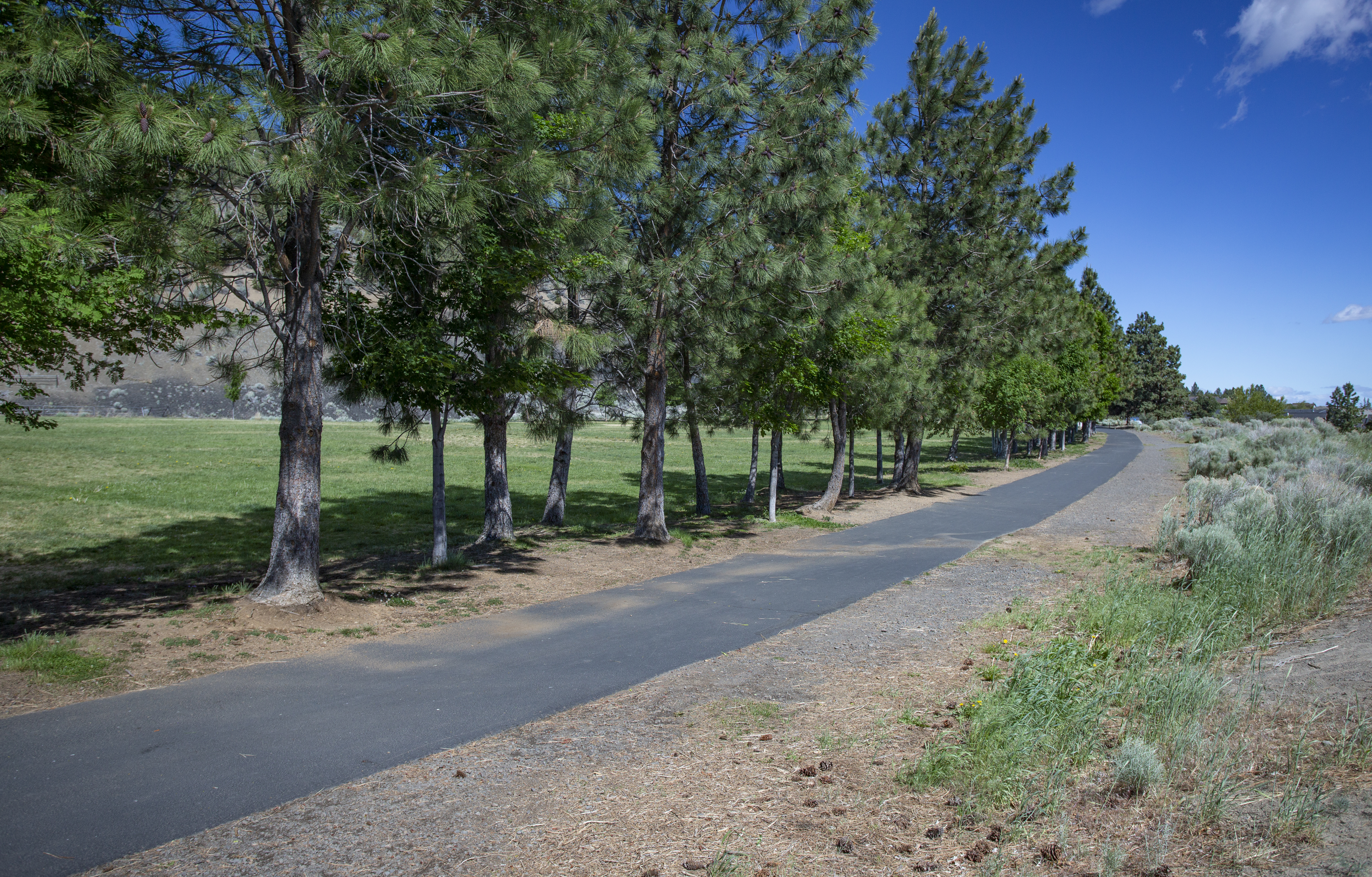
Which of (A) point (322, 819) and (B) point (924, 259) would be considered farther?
(B) point (924, 259)

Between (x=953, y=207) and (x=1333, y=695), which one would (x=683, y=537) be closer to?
(x=1333, y=695)

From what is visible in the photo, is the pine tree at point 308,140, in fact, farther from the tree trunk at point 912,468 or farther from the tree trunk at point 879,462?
the tree trunk at point 879,462

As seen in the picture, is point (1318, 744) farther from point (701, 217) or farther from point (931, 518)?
point (931, 518)

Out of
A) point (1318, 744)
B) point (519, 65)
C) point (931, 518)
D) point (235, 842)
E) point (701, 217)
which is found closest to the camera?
point (235, 842)

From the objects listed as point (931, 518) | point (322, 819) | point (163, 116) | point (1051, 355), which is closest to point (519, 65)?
point (163, 116)

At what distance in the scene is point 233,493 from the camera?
21703 mm

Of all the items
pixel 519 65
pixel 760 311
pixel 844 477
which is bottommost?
pixel 844 477

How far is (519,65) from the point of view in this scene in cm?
736

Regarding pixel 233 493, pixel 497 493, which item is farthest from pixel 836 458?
pixel 233 493

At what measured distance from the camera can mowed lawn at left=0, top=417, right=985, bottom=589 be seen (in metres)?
13.1

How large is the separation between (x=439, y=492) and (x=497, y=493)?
8.26 feet

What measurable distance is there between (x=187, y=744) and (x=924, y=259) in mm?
22553

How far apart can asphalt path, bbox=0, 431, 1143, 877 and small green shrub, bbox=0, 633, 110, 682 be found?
0.63m

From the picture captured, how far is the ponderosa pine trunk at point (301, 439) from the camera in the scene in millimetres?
8320
